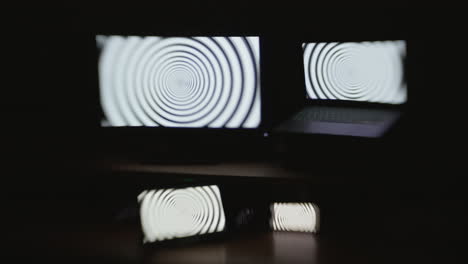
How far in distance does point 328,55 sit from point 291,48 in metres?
0.22

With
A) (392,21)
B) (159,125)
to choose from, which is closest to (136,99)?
(159,125)

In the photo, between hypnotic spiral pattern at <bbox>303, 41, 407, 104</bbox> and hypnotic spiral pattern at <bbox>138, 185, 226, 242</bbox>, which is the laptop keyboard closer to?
hypnotic spiral pattern at <bbox>303, 41, 407, 104</bbox>

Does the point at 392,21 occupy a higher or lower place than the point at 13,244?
higher

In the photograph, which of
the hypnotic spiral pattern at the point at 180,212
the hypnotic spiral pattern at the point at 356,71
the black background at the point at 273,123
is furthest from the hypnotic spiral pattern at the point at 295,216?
the hypnotic spiral pattern at the point at 356,71

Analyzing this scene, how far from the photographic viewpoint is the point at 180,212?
1.54 meters

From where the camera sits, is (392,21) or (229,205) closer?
(229,205)

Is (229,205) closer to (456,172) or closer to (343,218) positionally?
(343,218)

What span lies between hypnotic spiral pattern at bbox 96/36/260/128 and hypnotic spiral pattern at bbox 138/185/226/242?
238 millimetres

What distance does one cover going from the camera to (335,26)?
5.96 ft

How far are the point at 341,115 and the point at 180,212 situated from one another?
53cm

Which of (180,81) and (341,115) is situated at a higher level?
(180,81)

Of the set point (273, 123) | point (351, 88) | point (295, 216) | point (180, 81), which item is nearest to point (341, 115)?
point (351, 88)

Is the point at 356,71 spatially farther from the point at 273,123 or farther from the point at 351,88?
the point at 273,123

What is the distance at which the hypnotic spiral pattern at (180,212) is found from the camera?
1.52 meters
